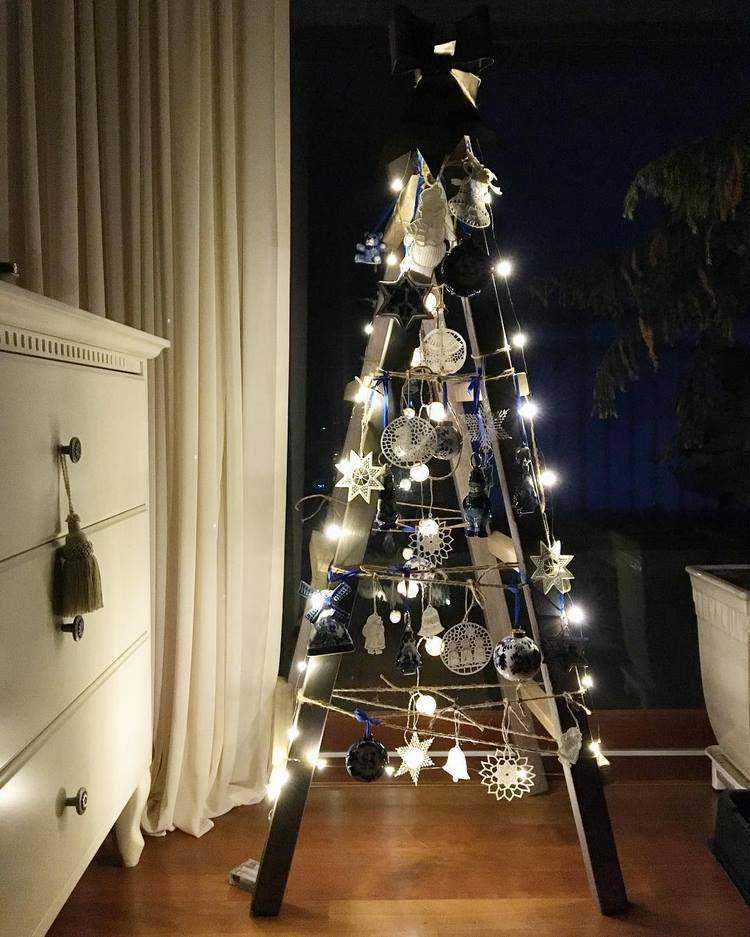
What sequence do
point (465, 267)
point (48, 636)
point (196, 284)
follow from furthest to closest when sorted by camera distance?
point (196, 284) < point (465, 267) < point (48, 636)

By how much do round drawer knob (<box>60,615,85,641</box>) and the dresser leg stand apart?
0.55 m

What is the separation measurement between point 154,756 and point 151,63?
1.57 meters

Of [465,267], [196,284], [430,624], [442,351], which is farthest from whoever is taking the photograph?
[196,284]

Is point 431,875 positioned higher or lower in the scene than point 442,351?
lower

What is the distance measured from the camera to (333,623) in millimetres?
1533

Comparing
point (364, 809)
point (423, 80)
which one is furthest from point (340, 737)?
point (423, 80)

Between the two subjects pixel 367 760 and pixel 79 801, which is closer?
pixel 79 801

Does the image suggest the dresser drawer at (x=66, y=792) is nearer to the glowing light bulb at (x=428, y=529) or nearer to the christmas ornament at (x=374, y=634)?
the christmas ornament at (x=374, y=634)

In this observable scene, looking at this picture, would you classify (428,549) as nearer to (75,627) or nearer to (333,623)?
(333,623)

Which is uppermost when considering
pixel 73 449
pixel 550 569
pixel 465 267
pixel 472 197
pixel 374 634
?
pixel 472 197

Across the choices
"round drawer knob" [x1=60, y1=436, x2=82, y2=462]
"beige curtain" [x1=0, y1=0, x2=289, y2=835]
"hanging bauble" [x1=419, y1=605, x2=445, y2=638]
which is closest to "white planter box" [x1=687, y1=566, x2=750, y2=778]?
"hanging bauble" [x1=419, y1=605, x2=445, y2=638]

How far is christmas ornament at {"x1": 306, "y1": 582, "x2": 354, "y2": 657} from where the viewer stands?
5.03ft

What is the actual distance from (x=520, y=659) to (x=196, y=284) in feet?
3.49

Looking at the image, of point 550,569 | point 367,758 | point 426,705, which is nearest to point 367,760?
point 367,758
